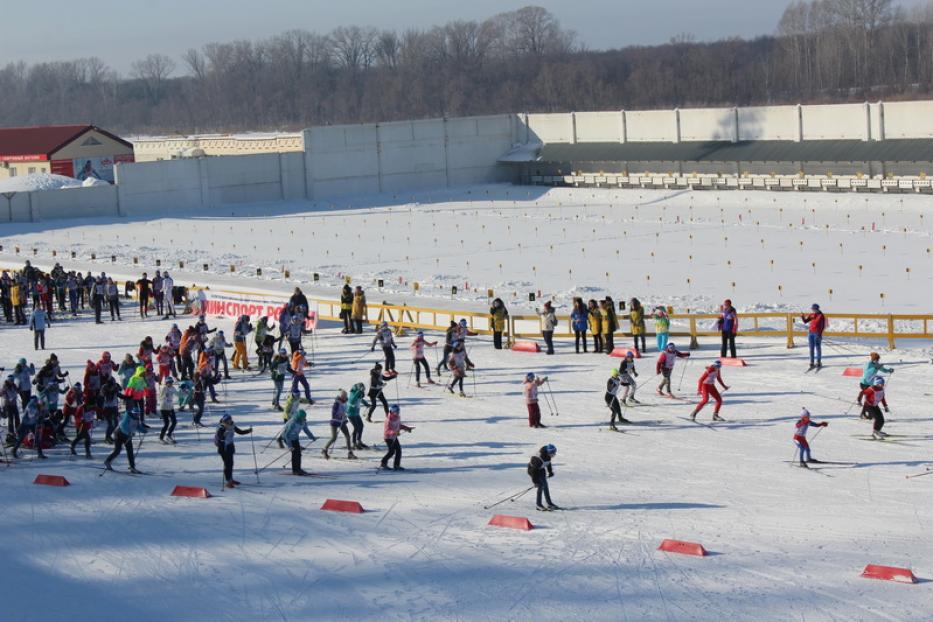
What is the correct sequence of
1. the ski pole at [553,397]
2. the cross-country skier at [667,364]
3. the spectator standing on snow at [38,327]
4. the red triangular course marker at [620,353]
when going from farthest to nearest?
the spectator standing on snow at [38,327]
the red triangular course marker at [620,353]
the cross-country skier at [667,364]
the ski pole at [553,397]

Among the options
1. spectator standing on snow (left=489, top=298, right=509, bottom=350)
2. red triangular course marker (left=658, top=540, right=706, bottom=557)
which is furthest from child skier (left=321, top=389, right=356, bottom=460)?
spectator standing on snow (left=489, top=298, right=509, bottom=350)

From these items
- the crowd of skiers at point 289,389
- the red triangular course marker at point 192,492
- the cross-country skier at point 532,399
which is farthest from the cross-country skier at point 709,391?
the red triangular course marker at point 192,492

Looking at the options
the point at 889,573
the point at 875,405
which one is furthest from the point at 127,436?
the point at 875,405

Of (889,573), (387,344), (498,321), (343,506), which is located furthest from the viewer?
(498,321)

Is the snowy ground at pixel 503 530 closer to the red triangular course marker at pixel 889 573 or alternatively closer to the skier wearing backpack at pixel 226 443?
the red triangular course marker at pixel 889 573

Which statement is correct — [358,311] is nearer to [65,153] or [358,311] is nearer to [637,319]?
[637,319]

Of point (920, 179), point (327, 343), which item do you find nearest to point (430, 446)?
point (327, 343)

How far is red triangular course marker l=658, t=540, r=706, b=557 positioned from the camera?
14773 mm

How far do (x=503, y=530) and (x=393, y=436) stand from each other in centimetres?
289

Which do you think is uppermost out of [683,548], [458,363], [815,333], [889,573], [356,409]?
[815,333]

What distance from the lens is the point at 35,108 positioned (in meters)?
198

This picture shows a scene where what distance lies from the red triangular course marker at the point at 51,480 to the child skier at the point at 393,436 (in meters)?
4.40

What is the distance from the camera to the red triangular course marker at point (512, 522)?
52.4 feet

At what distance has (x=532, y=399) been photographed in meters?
20.6
